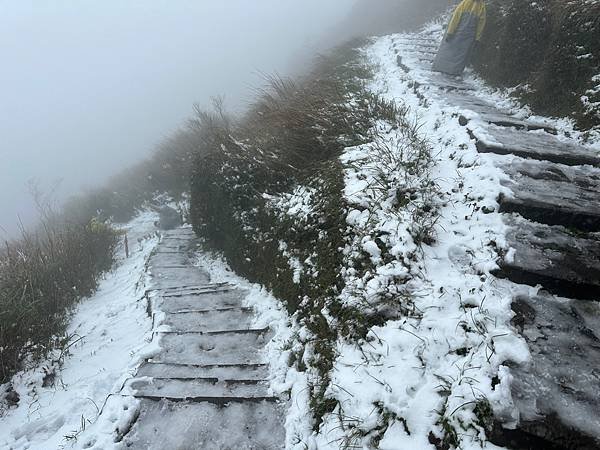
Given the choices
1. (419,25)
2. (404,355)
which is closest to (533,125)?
(404,355)

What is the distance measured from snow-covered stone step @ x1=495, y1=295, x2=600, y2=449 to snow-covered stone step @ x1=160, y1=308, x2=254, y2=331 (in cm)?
246

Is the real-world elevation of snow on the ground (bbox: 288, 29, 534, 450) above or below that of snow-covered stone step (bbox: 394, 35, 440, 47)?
below

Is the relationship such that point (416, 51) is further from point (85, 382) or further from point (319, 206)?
point (85, 382)

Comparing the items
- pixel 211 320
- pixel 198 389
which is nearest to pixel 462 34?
pixel 211 320

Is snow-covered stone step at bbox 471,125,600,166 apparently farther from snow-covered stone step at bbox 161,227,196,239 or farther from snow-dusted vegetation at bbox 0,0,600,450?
snow-covered stone step at bbox 161,227,196,239

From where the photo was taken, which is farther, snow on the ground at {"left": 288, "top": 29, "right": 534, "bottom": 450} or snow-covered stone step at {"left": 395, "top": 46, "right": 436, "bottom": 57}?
snow-covered stone step at {"left": 395, "top": 46, "right": 436, "bottom": 57}

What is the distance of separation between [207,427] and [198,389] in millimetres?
351

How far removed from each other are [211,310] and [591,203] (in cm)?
354

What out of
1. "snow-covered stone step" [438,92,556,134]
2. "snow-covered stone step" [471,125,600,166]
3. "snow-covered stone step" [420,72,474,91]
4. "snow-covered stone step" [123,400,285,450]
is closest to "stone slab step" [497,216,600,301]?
"snow-covered stone step" [471,125,600,166]

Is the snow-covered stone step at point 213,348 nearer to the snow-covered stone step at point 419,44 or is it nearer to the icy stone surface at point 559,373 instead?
the icy stone surface at point 559,373

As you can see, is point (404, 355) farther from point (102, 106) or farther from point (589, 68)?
point (102, 106)

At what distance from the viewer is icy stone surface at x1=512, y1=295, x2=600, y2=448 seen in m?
1.66

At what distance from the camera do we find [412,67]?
7.89m

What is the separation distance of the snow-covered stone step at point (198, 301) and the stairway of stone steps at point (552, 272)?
2.84 meters
